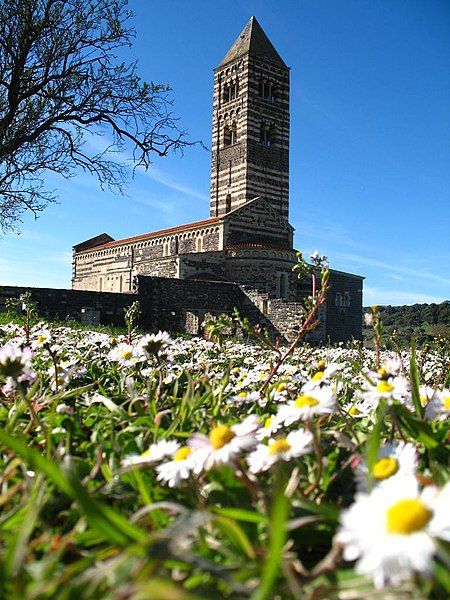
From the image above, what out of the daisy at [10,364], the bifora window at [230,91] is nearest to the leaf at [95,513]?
the daisy at [10,364]

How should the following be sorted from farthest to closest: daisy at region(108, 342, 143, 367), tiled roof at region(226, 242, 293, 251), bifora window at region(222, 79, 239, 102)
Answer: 1. bifora window at region(222, 79, 239, 102)
2. tiled roof at region(226, 242, 293, 251)
3. daisy at region(108, 342, 143, 367)

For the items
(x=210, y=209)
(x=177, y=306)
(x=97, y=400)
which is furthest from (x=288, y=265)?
(x=97, y=400)

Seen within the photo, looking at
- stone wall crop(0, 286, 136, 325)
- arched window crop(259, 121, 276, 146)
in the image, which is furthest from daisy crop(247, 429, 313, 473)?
arched window crop(259, 121, 276, 146)

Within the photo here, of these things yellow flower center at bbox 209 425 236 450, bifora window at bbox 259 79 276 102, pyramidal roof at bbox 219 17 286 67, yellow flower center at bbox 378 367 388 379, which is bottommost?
yellow flower center at bbox 209 425 236 450

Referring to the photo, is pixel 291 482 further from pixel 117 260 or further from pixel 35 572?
pixel 117 260

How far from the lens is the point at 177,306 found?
Answer: 21484mm

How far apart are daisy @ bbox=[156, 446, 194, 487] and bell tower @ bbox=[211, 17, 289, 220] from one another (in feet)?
101

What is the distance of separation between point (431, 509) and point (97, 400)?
3.75ft

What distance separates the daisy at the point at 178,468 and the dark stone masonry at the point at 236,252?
1846cm

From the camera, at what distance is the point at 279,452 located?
2.58 feet

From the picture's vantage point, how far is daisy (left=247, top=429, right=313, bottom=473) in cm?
77

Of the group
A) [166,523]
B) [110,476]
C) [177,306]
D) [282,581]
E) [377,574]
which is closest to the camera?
[377,574]

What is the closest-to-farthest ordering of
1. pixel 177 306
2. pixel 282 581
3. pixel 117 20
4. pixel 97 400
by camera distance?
pixel 282 581 → pixel 97 400 → pixel 117 20 → pixel 177 306

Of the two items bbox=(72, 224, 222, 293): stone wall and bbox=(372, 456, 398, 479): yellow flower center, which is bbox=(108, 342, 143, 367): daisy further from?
bbox=(72, 224, 222, 293): stone wall
